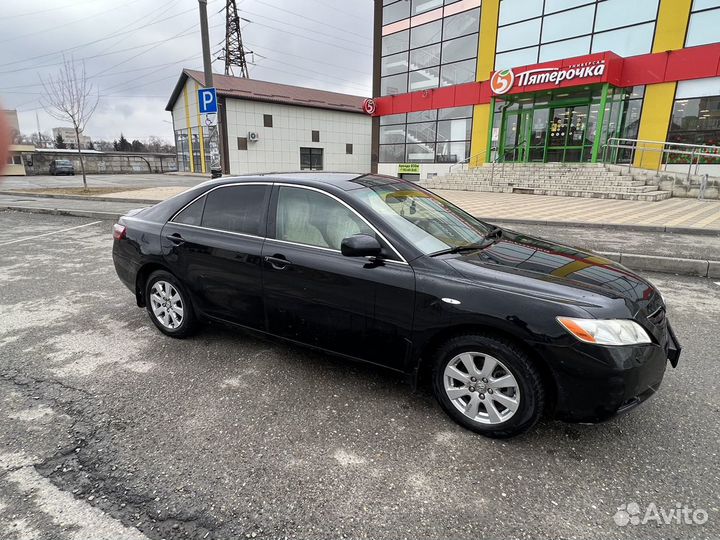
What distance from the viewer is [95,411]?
282 centimetres

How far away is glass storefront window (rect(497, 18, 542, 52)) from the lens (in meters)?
19.9

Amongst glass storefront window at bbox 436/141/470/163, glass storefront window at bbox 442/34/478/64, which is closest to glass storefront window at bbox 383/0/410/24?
glass storefront window at bbox 442/34/478/64

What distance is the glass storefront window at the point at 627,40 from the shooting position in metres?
17.0

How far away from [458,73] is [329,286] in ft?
79.2

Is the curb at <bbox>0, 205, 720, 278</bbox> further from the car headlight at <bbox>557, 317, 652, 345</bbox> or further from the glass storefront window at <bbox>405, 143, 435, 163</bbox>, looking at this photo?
the glass storefront window at <bbox>405, 143, 435, 163</bbox>

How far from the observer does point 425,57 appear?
980 inches

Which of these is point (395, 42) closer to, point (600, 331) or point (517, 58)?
point (517, 58)

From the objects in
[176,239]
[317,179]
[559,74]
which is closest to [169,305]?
[176,239]

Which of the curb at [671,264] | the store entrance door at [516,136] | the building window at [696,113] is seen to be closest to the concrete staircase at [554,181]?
the store entrance door at [516,136]

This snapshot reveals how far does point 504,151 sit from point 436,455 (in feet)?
72.5

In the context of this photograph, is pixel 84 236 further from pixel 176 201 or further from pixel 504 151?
pixel 504 151

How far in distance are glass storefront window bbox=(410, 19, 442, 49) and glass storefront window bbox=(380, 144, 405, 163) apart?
19.5 ft

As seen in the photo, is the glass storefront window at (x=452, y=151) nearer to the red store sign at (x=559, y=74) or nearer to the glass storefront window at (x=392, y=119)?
the glass storefront window at (x=392, y=119)

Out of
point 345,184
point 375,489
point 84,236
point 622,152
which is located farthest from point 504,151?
point 375,489
